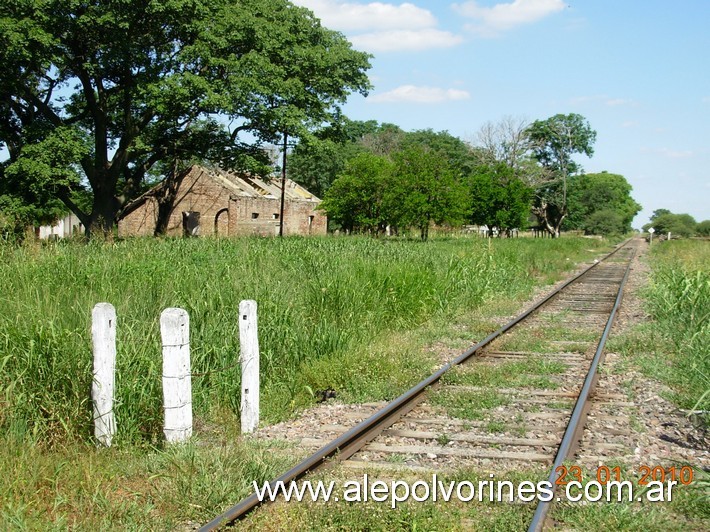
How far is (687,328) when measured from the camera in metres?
11.5

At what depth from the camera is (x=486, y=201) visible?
47.8 metres

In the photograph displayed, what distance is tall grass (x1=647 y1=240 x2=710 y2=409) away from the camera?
25.2 ft

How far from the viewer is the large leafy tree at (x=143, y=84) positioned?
95.9 feet

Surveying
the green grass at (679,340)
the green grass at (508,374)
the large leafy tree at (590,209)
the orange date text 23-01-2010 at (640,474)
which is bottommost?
the orange date text 23-01-2010 at (640,474)

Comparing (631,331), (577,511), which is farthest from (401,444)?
(631,331)

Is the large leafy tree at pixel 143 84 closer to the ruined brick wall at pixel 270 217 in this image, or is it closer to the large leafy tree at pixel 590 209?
the ruined brick wall at pixel 270 217

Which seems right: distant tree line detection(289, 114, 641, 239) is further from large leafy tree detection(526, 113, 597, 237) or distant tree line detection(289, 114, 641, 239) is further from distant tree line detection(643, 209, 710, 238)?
distant tree line detection(643, 209, 710, 238)

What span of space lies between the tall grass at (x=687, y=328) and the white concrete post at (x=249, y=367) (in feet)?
12.9

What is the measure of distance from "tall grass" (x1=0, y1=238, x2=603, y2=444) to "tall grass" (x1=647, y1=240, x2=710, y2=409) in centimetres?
310

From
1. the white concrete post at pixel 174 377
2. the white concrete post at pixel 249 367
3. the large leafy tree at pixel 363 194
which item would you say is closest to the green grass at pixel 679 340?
the white concrete post at pixel 249 367

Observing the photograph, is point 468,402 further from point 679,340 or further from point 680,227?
point 680,227

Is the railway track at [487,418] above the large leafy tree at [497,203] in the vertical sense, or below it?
below

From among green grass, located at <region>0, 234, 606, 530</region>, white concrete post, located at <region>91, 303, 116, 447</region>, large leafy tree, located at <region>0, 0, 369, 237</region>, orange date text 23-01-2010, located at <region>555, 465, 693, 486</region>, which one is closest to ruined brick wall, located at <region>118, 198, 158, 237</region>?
large leafy tree, located at <region>0, 0, 369, 237</region>

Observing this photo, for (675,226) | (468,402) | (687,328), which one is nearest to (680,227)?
(675,226)
